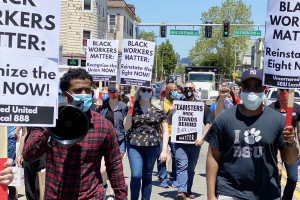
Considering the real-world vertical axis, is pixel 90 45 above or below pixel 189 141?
above

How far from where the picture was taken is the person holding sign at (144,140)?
638 cm

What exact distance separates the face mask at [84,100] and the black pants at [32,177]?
2325mm

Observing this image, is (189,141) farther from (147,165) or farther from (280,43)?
(280,43)

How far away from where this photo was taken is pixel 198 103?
8.13 meters

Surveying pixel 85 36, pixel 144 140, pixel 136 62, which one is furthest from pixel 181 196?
pixel 85 36

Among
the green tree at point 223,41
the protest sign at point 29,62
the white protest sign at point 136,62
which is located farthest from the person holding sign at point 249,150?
the green tree at point 223,41

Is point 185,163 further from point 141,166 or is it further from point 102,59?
point 102,59

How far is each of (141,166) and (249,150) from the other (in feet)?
8.77

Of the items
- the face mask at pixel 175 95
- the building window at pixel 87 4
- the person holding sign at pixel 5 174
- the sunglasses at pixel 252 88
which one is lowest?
the person holding sign at pixel 5 174

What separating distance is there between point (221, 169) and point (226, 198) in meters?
0.24

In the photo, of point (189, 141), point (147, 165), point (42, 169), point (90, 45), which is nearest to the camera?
point (42, 169)

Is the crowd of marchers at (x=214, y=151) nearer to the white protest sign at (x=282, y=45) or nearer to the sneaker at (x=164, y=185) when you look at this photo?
the white protest sign at (x=282, y=45)

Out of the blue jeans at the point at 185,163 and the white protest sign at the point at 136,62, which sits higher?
the white protest sign at the point at 136,62

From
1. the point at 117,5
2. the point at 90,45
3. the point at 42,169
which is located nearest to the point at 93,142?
the point at 42,169
